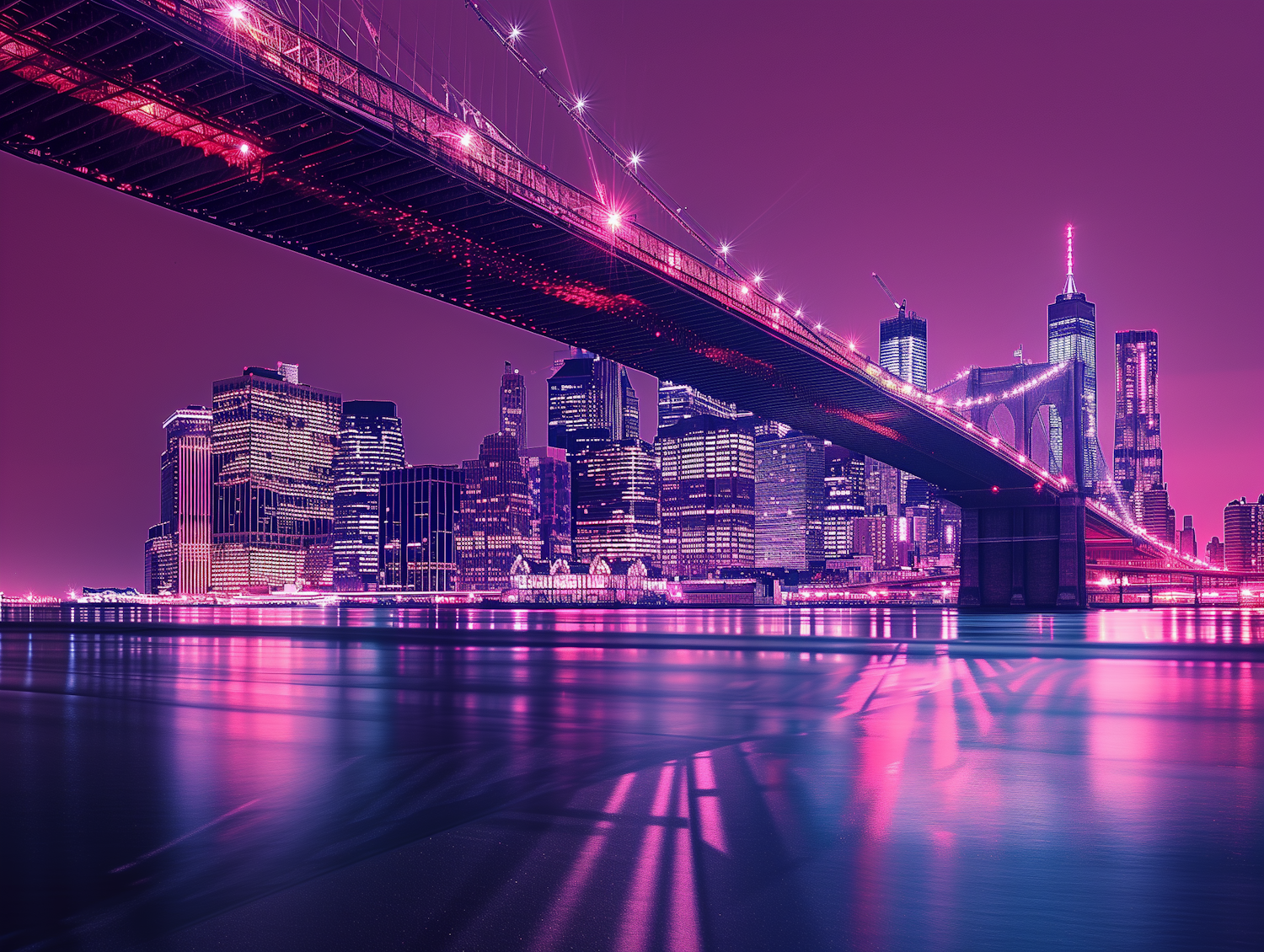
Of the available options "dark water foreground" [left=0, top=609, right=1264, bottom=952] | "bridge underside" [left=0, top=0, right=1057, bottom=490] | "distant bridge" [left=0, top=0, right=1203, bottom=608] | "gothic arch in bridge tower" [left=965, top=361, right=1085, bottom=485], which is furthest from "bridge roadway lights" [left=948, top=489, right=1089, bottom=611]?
"dark water foreground" [left=0, top=609, right=1264, bottom=952]

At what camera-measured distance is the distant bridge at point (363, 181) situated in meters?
23.6

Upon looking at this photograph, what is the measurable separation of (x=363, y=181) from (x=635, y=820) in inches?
1107

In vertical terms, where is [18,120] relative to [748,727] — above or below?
above

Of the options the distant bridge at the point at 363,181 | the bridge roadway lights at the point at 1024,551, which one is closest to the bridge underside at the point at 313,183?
the distant bridge at the point at 363,181

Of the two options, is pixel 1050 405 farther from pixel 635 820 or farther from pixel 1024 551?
pixel 635 820

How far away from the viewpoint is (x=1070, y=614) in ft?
267

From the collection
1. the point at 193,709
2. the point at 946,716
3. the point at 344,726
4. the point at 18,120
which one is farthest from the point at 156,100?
the point at 946,716

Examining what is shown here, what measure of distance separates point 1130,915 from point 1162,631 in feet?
161

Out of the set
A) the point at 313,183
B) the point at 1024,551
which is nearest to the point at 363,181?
the point at 313,183

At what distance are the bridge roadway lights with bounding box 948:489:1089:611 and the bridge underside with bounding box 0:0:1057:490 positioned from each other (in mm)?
42754

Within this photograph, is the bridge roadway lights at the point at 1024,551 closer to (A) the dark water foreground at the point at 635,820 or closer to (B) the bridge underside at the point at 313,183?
(B) the bridge underside at the point at 313,183

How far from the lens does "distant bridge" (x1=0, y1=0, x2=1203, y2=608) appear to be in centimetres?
2364

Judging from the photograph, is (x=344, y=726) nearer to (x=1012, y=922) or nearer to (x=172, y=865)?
(x=172, y=865)

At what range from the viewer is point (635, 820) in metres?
7.62
